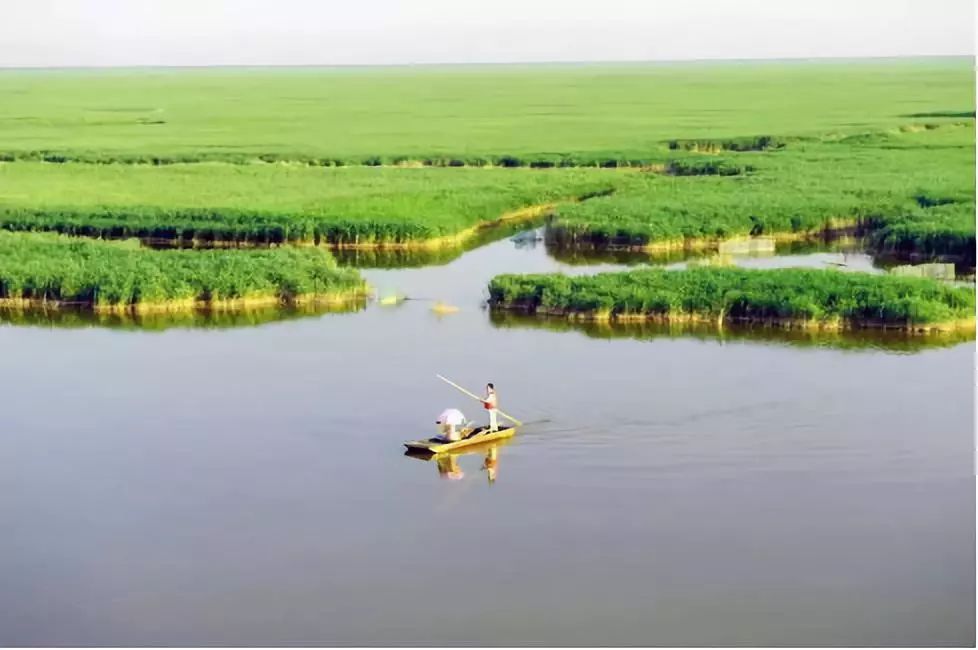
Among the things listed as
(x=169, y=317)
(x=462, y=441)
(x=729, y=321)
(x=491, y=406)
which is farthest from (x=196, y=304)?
(x=462, y=441)

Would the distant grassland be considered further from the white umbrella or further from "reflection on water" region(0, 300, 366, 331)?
the white umbrella

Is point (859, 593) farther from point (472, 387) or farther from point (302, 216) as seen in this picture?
point (302, 216)

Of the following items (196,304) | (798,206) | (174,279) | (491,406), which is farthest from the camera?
(798,206)

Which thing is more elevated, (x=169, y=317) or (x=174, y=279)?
(x=174, y=279)

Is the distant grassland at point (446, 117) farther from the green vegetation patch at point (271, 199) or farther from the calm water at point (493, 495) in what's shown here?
the calm water at point (493, 495)

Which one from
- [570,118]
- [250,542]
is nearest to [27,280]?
[250,542]

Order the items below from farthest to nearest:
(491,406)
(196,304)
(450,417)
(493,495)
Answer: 1. (196,304)
2. (491,406)
3. (450,417)
4. (493,495)

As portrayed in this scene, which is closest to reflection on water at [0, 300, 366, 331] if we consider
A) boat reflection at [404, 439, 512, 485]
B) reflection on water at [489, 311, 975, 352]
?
reflection on water at [489, 311, 975, 352]

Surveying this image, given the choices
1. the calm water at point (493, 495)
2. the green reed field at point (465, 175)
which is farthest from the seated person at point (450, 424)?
the green reed field at point (465, 175)

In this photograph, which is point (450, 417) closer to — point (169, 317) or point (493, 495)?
point (493, 495)
